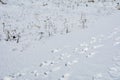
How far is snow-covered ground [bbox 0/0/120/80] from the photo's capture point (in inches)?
208

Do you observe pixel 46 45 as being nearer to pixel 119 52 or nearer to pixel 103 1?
pixel 119 52

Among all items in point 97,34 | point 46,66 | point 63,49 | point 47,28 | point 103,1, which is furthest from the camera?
point 103,1

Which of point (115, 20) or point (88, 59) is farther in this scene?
point (115, 20)

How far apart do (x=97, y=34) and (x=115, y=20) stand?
6.08 ft

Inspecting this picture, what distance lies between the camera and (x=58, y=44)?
716 centimetres

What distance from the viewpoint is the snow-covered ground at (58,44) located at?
528 centimetres

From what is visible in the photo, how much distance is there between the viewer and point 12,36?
809 cm

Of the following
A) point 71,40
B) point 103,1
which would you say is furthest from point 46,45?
point 103,1

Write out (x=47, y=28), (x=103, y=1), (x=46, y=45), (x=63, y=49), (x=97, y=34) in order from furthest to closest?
(x=103, y=1), (x=47, y=28), (x=97, y=34), (x=46, y=45), (x=63, y=49)

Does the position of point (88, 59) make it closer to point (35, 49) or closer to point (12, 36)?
point (35, 49)

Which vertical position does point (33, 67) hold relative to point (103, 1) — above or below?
below

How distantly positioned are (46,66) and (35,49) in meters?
1.36

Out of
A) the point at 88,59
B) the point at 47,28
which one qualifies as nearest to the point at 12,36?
the point at 47,28

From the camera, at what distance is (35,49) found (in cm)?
692
